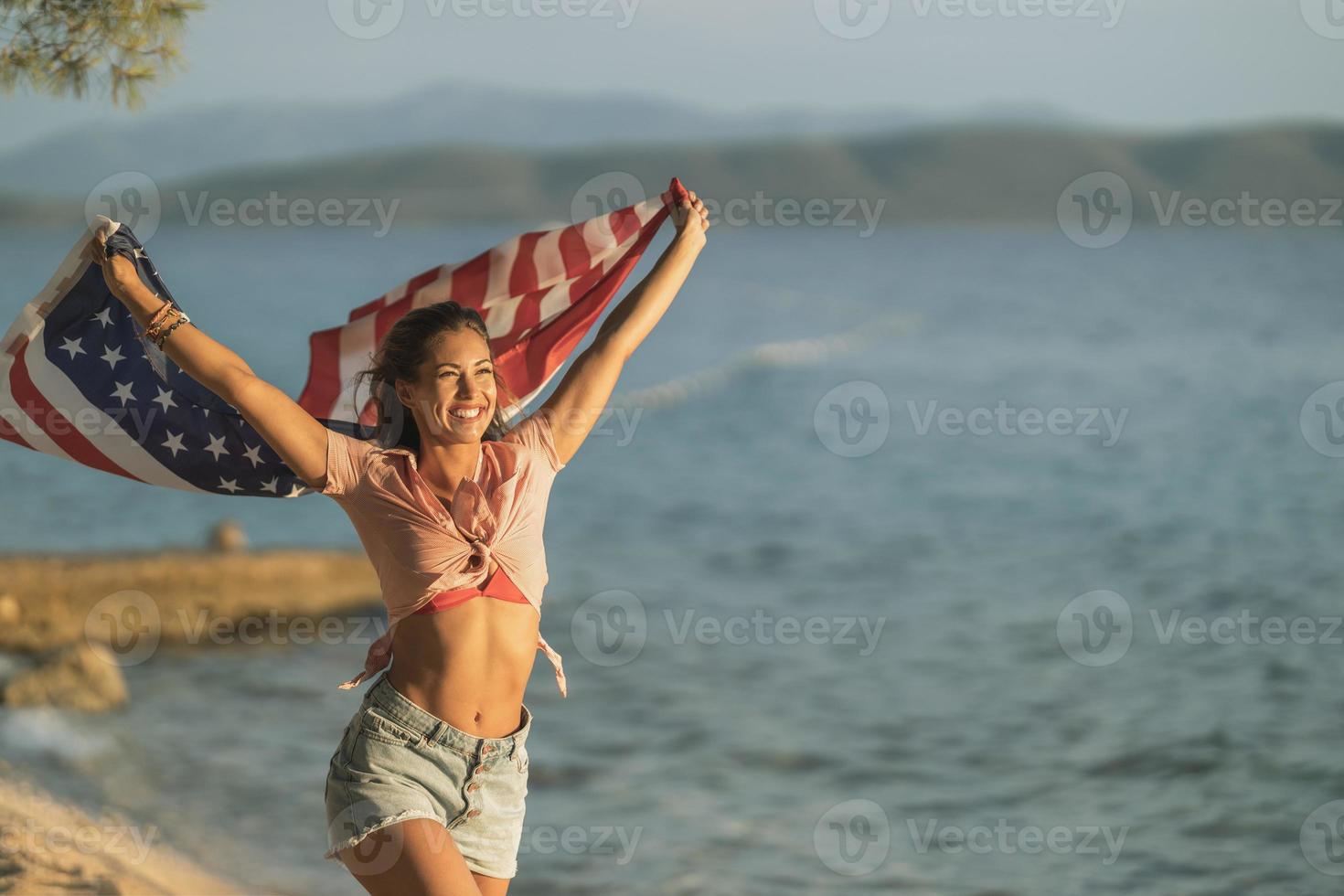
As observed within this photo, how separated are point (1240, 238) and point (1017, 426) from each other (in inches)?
2731

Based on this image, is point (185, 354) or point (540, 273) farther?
point (540, 273)

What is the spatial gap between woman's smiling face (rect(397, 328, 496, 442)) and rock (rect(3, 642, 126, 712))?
568 cm

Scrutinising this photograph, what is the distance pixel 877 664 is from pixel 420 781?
808cm

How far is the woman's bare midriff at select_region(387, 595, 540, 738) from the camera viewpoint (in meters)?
3.23

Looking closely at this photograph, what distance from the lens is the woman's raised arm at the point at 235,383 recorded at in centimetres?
310

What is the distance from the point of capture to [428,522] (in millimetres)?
3258

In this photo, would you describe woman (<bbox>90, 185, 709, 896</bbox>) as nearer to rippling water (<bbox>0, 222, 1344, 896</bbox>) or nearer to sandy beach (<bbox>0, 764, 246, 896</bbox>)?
sandy beach (<bbox>0, 764, 246, 896</bbox>)

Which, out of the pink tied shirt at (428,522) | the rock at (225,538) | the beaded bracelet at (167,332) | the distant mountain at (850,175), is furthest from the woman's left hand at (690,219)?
the distant mountain at (850,175)

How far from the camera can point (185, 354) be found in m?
3.11

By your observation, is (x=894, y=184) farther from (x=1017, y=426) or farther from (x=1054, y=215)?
(x=1017, y=426)

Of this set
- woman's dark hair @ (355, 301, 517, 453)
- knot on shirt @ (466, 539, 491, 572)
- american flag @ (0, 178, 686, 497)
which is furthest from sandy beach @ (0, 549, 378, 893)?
knot on shirt @ (466, 539, 491, 572)

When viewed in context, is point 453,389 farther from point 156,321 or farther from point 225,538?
point 225,538

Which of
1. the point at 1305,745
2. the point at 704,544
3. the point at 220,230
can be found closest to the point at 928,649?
the point at 1305,745

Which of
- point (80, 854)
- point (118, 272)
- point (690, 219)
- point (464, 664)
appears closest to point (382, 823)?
point (464, 664)
